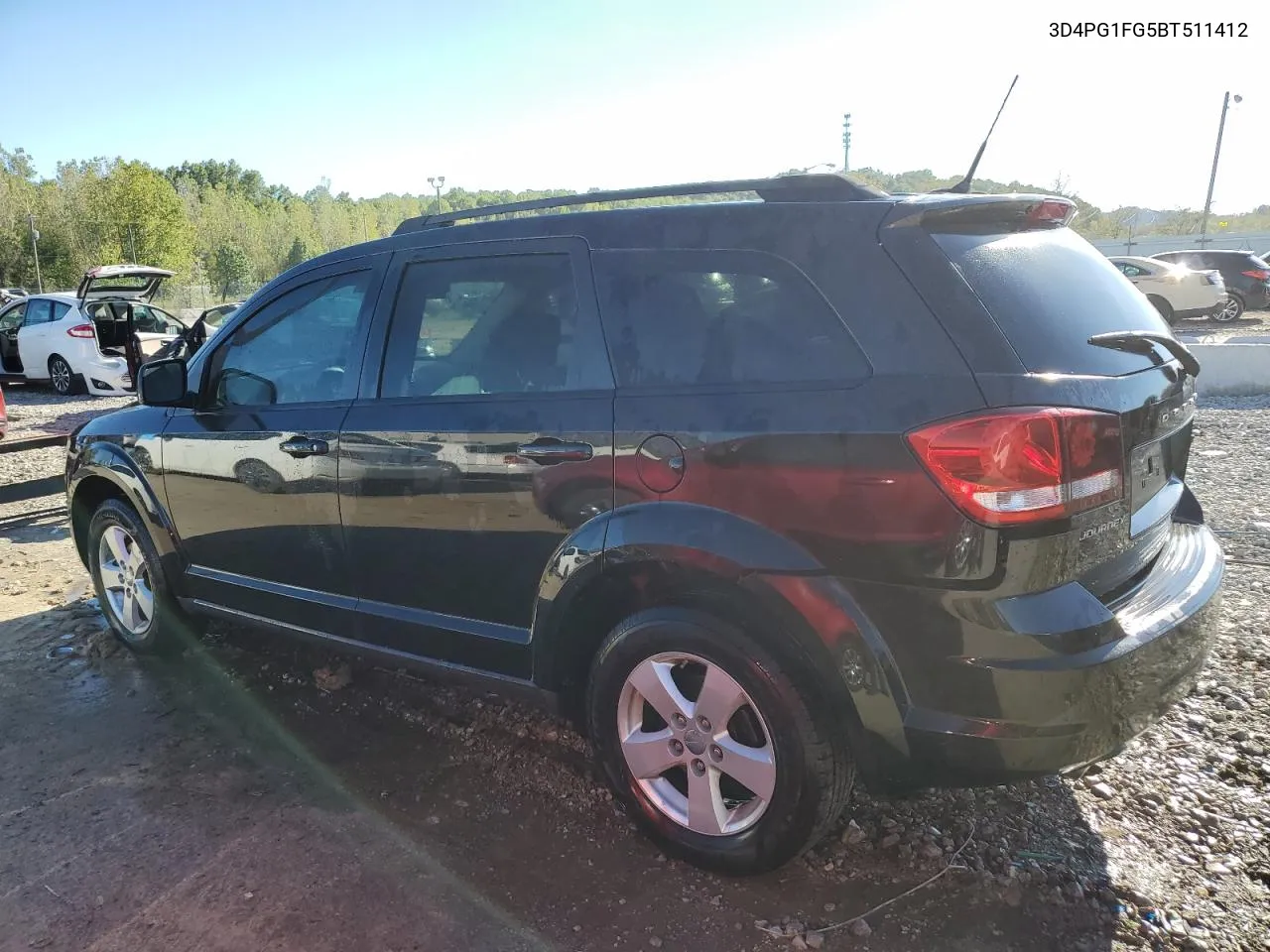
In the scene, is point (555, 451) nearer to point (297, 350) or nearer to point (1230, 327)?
point (297, 350)

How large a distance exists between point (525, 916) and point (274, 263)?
236ft

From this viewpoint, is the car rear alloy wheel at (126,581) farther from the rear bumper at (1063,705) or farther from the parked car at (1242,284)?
the parked car at (1242,284)

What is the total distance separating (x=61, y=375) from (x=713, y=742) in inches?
574

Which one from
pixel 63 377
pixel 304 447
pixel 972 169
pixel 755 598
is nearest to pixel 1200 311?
pixel 972 169

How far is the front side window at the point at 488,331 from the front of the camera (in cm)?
272

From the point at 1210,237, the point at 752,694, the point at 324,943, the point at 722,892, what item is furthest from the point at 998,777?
the point at 1210,237

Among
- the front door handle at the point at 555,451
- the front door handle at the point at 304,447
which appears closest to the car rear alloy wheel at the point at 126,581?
the front door handle at the point at 304,447

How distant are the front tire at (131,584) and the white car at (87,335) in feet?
29.9

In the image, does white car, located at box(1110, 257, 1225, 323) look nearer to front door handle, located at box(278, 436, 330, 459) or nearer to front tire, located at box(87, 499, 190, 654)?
Result: front door handle, located at box(278, 436, 330, 459)

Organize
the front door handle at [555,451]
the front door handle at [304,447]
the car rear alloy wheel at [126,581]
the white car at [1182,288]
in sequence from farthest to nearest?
the white car at [1182,288] < the car rear alloy wheel at [126,581] < the front door handle at [304,447] < the front door handle at [555,451]

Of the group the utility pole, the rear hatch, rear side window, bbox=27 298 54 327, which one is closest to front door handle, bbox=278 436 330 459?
the rear hatch

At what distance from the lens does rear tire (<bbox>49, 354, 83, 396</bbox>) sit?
1346 cm

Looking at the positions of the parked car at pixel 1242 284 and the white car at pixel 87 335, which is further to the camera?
the parked car at pixel 1242 284

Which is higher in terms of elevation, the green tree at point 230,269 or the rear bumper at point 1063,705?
the green tree at point 230,269
